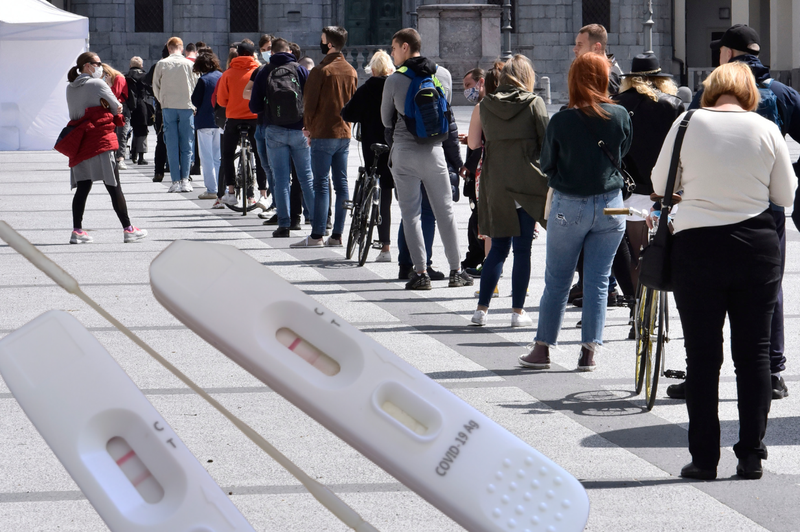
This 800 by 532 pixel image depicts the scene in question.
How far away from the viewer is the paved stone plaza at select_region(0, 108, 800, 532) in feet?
13.8

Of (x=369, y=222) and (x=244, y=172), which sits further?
(x=244, y=172)

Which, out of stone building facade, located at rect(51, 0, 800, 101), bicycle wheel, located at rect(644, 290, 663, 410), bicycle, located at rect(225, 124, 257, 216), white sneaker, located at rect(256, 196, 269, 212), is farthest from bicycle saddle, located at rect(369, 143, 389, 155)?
stone building facade, located at rect(51, 0, 800, 101)

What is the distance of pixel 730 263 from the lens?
457 centimetres

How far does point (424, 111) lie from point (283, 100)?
3.17m

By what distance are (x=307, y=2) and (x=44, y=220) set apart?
26882mm

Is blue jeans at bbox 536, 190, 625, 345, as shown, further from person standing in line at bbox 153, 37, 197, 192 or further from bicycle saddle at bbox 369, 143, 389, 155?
person standing in line at bbox 153, 37, 197, 192

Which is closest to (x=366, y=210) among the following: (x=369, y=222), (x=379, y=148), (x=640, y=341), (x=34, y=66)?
(x=369, y=222)

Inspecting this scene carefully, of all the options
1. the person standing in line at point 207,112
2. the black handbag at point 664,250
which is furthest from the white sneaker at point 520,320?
the person standing in line at point 207,112

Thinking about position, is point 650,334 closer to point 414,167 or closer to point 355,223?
point 414,167

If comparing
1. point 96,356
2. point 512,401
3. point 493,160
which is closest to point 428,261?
point 493,160

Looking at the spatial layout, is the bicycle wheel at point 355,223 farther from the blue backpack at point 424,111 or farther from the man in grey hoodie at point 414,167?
the blue backpack at point 424,111

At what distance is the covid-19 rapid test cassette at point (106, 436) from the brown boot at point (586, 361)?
4851mm

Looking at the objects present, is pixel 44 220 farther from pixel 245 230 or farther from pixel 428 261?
pixel 428 261

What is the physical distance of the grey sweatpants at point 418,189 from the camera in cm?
898
